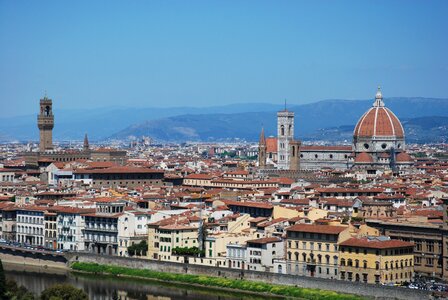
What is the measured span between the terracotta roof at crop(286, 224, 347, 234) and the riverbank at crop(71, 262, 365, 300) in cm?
299

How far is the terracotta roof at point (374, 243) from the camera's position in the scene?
46825mm

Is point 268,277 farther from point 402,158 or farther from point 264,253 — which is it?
point 402,158

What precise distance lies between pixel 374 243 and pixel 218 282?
25.2ft

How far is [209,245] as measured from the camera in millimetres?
54125

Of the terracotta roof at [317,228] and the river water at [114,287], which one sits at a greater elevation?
the terracotta roof at [317,228]

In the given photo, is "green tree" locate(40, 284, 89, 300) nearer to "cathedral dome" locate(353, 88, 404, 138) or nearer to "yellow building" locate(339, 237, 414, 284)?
"yellow building" locate(339, 237, 414, 284)

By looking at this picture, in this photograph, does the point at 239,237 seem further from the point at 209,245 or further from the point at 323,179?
the point at 323,179

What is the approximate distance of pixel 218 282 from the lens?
51.0m

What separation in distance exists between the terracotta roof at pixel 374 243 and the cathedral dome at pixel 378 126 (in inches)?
2804

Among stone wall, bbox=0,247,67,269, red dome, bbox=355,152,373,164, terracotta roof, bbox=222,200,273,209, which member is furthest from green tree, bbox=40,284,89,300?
red dome, bbox=355,152,373,164

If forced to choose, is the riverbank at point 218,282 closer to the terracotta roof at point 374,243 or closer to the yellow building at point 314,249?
the yellow building at point 314,249

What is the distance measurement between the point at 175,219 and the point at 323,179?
38.7 m

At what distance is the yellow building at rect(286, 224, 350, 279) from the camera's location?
49.0 meters

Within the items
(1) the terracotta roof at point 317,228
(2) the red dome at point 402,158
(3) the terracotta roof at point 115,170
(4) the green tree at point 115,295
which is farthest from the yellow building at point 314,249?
(2) the red dome at point 402,158
